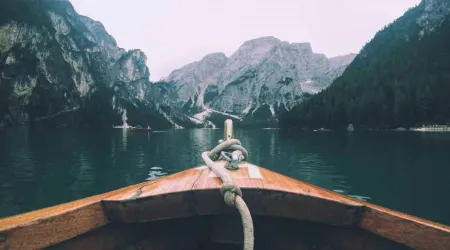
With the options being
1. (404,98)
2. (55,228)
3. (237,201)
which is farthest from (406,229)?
(404,98)

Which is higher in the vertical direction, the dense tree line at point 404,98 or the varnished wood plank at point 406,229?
the dense tree line at point 404,98

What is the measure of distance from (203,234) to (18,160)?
153 feet

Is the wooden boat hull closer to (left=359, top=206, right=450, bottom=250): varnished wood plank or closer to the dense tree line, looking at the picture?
(left=359, top=206, right=450, bottom=250): varnished wood plank

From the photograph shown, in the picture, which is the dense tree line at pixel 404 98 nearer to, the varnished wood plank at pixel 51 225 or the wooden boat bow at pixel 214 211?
the wooden boat bow at pixel 214 211

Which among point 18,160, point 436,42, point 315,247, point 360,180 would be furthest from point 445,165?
point 436,42

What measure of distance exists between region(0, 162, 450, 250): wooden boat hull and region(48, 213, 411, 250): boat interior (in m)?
0.02

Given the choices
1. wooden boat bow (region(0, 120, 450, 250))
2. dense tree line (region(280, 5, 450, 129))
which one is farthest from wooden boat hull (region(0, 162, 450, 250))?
dense tree line (region(280, 5, 450, 129))

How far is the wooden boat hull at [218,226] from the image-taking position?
408 centimetres

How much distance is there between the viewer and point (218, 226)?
5551 millimetres

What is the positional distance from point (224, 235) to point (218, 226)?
0.19 m

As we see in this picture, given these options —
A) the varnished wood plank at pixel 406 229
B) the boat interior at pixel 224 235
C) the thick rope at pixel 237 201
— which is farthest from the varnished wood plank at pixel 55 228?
the varnished wood plank at pixel 406 229

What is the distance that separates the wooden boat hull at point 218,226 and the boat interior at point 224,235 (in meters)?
0.02

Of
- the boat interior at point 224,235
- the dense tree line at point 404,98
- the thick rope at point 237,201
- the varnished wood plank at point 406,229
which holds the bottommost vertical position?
the boat interior at point 224,235

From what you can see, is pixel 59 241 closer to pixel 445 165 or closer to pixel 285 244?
pixel 285 244
